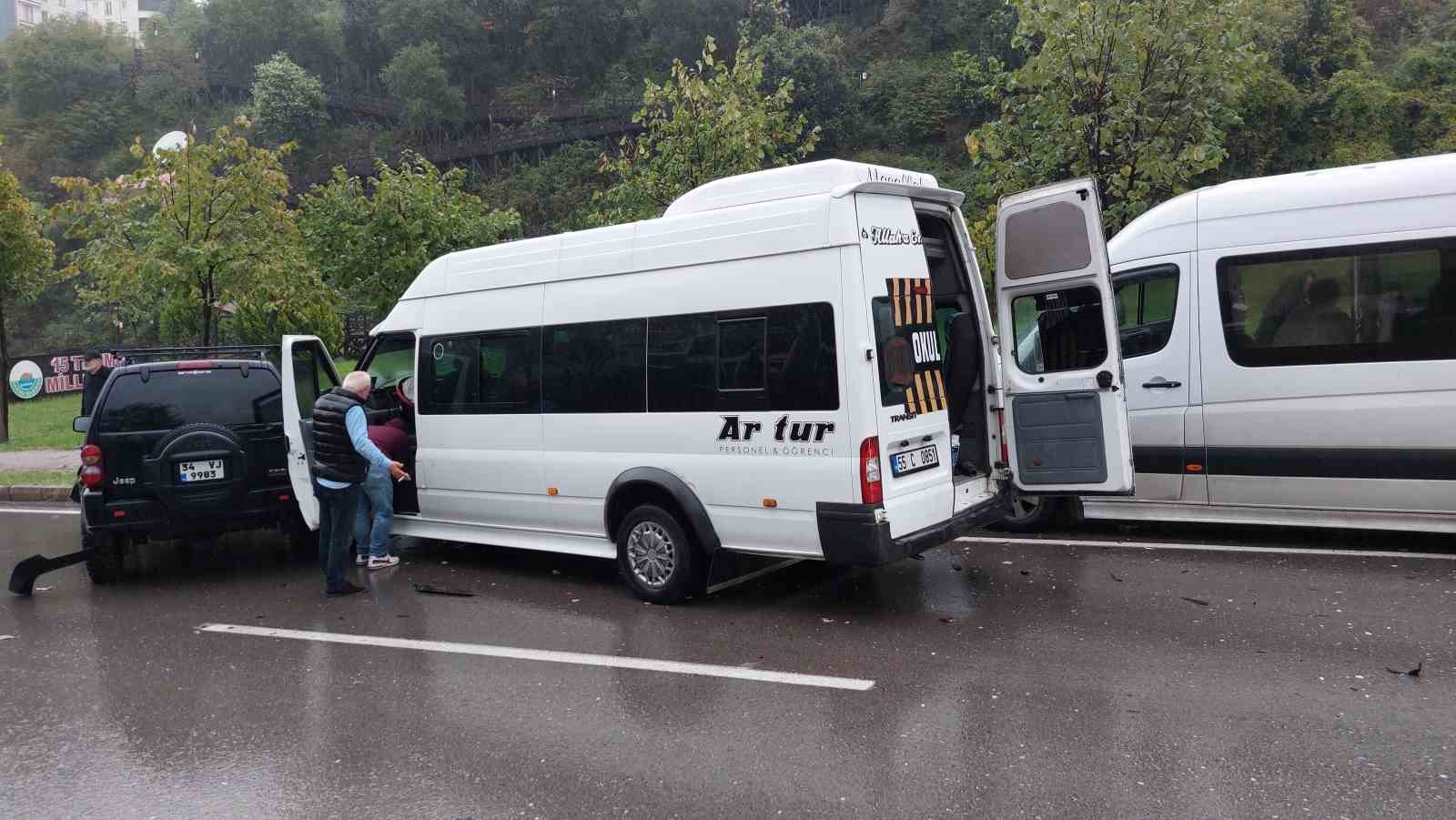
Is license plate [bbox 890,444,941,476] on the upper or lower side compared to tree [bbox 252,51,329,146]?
lower

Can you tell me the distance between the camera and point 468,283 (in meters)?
8.16

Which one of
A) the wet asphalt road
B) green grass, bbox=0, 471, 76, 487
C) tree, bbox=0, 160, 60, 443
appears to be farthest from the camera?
tree, bbox=0, 160, 60, 443

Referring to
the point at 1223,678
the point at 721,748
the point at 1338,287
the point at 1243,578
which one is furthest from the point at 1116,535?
the point at 721,748

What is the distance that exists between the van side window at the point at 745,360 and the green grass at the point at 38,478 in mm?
11083

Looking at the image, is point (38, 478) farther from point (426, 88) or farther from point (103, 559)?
point (426, 88)

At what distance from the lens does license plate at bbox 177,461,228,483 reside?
799 centimetres

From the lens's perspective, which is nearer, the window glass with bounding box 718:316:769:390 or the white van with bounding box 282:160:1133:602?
the white van with bounding box 282:160:1133:602

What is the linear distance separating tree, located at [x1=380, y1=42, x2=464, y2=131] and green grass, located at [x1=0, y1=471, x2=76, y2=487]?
71567 mm

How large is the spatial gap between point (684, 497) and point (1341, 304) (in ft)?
17.1

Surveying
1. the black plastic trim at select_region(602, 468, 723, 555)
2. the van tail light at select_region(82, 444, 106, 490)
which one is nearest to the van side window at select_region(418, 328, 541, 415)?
the black plastic trim at select_region(602, 468, 723, 555)

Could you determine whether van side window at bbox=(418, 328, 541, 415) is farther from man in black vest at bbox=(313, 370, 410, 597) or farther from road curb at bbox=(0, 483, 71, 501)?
road curb at bbox=(0, 483, 71, 501)

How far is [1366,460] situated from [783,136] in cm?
1098

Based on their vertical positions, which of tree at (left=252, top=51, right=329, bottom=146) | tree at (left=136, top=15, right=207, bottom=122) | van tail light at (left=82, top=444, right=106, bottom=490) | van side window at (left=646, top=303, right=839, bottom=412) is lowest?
van tail light at (left=82, top=444, right=106, bottom=490)

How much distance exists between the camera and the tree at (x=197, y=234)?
46.1 feet
